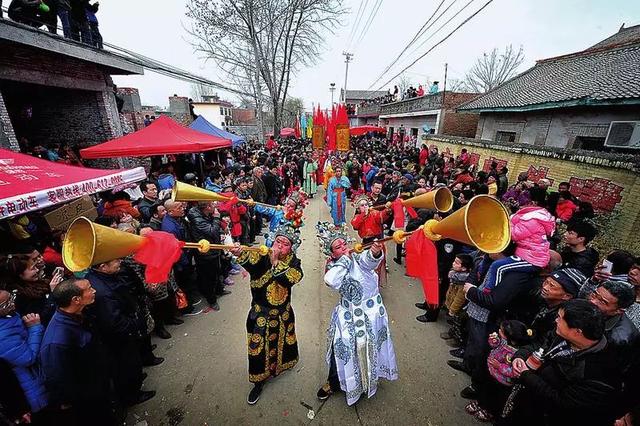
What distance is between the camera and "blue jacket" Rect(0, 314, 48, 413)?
6.86 feet

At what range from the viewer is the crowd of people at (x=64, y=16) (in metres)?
5.62

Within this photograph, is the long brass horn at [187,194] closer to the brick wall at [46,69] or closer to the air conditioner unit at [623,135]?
the brick wall at [46,69]

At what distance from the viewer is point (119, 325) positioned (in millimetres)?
2660

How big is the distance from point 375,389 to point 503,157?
32.5ft

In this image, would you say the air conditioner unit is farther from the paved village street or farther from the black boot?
the black boot

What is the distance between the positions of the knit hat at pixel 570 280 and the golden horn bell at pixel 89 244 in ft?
12.1

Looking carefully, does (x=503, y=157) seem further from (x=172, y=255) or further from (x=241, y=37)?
(x=241, y=37)

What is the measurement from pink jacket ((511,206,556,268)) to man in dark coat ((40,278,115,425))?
156 inches

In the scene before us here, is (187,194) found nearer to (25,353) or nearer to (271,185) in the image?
(25,353)

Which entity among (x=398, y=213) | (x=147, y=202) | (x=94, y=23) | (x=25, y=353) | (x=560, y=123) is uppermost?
(x=94, y=23)

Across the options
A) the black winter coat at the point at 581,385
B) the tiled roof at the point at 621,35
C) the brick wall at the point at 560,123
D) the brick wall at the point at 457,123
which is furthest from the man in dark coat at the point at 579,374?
the tiled roof at the point at 621,35

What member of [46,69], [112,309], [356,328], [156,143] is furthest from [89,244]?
[46,69]

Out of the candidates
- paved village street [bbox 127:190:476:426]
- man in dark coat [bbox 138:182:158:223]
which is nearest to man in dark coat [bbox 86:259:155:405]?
paved village street [bbox 127:190:476:426]

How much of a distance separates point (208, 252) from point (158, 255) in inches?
91.1
